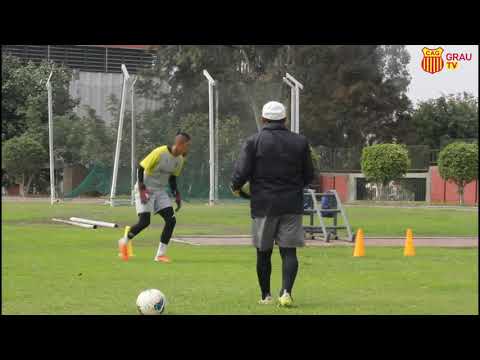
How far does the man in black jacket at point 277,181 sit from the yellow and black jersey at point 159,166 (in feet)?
15.0

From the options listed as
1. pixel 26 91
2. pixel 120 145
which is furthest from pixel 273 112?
pixel 120 145

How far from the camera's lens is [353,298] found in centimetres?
911

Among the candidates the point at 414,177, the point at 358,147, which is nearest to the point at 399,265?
the point at 414,177

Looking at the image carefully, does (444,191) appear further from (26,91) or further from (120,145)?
(26,91)

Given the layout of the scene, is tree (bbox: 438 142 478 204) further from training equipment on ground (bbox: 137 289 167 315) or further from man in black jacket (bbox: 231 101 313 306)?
training equipment on ground (bbox: 137 289 167 315)

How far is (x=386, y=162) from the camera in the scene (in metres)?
49.8

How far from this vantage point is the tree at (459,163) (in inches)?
1780

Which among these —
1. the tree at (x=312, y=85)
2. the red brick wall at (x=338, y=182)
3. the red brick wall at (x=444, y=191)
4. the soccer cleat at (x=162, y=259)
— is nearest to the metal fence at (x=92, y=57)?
the tree at (x=312, y=85)

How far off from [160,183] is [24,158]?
66.1 ft

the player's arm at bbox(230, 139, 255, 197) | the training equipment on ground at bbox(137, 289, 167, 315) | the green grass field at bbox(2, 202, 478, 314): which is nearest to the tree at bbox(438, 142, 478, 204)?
the green grass field at bbox(2, 202, 478, 314)

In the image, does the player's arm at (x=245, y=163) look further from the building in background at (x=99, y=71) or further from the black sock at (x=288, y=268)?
the building in background at (x=99, y=71)

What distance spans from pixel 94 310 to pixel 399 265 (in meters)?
5.92

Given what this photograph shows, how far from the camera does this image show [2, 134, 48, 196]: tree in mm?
31172
